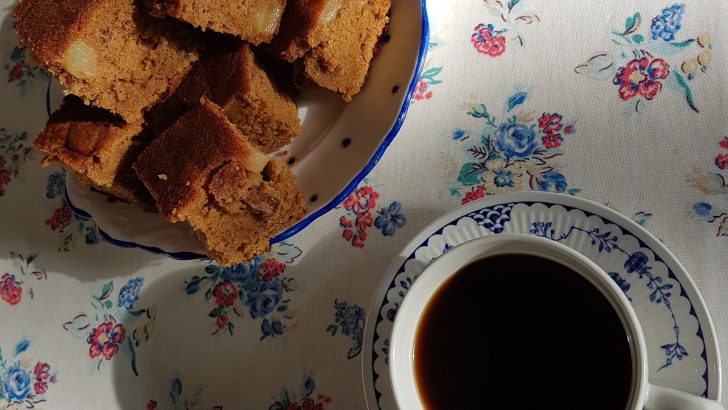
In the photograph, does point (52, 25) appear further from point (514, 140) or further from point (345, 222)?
point (514, 140)

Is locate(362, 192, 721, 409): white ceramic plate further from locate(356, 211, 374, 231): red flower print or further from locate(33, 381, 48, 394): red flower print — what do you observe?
locate(33, 381, 48, 394): red flower print

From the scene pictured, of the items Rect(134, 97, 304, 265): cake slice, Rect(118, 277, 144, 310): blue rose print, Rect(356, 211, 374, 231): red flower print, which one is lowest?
Rect(118, 277, 144, 310): blue rose print

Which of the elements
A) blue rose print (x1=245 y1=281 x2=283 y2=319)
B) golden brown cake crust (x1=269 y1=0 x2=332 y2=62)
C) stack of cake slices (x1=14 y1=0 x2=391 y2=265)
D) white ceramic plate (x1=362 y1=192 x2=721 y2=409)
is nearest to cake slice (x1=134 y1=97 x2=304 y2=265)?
stack of cake slices (x1=14 y1=0 x2=391 y2=265)

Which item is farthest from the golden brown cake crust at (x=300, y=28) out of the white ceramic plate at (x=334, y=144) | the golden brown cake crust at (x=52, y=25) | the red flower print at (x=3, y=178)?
the red flower print at (x=3, y=178)

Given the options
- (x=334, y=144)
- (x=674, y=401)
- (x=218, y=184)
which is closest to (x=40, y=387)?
(x=218, y=184)

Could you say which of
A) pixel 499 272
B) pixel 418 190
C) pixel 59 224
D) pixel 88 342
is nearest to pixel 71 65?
pixel 59 224

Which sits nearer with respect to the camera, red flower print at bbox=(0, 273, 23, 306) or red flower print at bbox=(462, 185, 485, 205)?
red flower print at bbox=(462, 185, 485, 205)

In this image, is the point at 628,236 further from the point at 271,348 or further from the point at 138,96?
the point at 138,96
